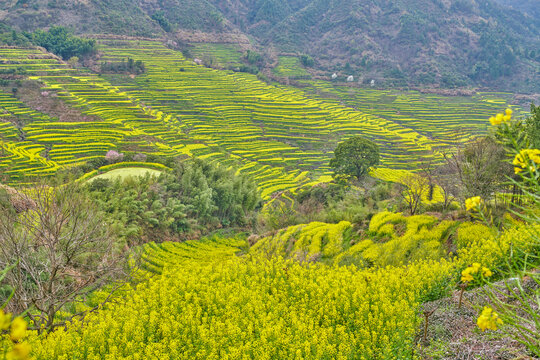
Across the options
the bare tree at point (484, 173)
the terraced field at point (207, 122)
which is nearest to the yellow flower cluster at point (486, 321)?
the bare tree at point (484, 173)

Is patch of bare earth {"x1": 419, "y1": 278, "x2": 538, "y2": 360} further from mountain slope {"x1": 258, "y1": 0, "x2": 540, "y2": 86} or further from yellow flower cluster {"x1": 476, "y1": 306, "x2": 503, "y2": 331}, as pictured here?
mountain slope {"x1": 258, "y1": 0, "x2": 540, "y2": 86}

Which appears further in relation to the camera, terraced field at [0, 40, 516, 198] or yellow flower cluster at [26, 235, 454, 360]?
terraced field at [0, 40, 516, 198]

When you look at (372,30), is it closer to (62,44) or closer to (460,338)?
(62,44)

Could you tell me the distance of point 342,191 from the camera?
2747 centimetres

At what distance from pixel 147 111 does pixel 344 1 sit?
258ft

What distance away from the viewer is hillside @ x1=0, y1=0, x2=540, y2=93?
215ft

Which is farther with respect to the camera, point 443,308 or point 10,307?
point 10,307

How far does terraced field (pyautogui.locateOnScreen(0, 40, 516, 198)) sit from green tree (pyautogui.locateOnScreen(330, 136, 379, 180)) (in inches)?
178

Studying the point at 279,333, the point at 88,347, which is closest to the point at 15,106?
the point at 88,347

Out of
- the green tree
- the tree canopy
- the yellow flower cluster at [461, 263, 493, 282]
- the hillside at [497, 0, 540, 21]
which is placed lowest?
the green tree

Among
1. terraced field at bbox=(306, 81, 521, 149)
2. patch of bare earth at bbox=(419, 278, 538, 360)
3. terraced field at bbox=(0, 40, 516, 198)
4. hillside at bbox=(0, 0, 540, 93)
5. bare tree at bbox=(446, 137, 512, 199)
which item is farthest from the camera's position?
hillside at bbox=(0, 0, 540, 93)

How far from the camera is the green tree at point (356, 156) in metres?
30.3

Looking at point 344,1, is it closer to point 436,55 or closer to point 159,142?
point 436,55

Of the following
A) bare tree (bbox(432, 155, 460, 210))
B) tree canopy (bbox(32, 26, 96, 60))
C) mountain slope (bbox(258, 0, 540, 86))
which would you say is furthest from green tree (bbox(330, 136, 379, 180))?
mountain slope (bbox(258, 0, 540, 86))
